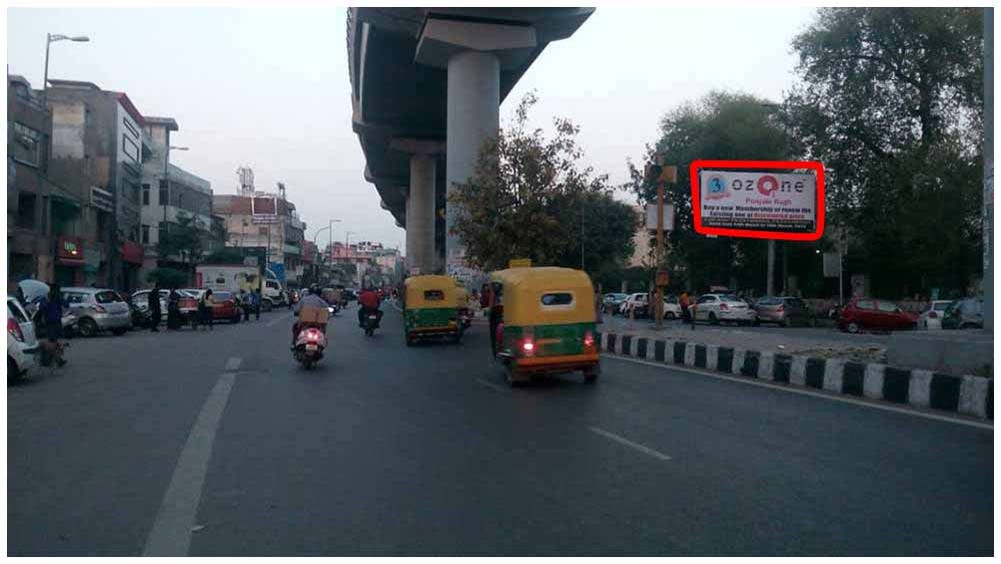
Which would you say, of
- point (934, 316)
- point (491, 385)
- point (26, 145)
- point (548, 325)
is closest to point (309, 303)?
point (491, 385)

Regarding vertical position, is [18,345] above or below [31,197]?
below

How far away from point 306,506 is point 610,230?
6938 cm

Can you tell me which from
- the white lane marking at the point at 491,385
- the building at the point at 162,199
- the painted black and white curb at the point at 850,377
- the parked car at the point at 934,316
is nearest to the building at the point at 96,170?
the building at the point at 162,199

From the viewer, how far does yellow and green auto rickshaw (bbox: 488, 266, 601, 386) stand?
1445 centimetres

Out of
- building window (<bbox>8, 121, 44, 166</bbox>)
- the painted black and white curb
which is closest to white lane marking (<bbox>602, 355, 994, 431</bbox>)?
the painted black and white curb

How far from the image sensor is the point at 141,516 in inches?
257

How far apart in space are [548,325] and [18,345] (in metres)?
8.58

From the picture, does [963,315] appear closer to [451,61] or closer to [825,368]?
[825,368]

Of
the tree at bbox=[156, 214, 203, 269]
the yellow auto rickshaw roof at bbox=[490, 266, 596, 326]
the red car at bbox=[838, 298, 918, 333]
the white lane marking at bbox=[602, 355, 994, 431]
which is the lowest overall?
the white lane marking at bbox=[602, 355, 994, 431]

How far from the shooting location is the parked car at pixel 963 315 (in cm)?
2988

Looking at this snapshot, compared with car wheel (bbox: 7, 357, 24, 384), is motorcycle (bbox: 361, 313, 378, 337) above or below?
above

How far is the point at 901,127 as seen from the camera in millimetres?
43906

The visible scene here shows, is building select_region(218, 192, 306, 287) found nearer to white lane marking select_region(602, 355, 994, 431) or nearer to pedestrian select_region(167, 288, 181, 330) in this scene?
pedestrian select_region(167, 288, 181, 330)

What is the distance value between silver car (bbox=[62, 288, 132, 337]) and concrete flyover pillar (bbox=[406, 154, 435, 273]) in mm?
36844
